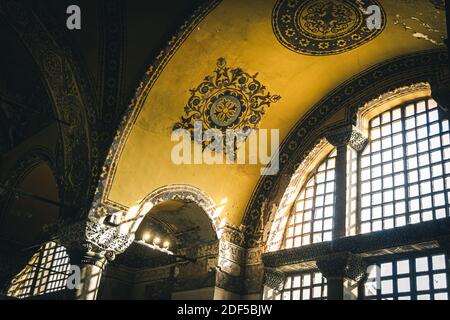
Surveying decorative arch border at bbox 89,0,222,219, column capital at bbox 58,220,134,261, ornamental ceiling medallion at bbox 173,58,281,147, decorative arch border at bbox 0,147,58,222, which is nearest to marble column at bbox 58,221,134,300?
column capital at bbox 58,220,134,261

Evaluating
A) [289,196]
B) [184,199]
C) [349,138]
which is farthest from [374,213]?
[184,199]

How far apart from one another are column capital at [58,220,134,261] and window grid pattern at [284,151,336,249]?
10.1 feet

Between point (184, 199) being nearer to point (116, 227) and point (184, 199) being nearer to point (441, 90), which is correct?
point (116, 227)

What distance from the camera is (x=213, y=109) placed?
33.1 feet

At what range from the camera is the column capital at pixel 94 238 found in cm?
895

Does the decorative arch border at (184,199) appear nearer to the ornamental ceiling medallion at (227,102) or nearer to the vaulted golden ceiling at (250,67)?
the vaulted golden ceiling at (250,67)

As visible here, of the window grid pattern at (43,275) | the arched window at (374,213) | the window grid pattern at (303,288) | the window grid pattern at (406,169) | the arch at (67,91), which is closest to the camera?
the arched window at (374,213)

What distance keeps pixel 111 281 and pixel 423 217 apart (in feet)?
25.9

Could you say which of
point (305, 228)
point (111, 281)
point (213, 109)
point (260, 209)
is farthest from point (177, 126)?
point (111, 281)

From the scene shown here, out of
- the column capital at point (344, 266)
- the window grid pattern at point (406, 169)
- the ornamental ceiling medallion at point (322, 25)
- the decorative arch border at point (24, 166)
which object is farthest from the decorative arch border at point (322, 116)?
the decorative arch border at point (24, 166)

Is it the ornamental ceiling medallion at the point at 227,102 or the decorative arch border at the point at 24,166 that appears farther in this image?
the decorative arch border at the point at 24,166

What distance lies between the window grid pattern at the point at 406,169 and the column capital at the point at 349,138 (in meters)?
0.17

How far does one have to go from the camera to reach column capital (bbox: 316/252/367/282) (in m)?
8.50
